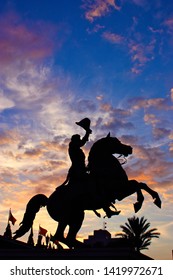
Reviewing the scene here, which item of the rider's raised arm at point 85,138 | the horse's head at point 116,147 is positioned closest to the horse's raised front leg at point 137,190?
the horse's head at point 116,147

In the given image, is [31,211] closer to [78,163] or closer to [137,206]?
[78,163]

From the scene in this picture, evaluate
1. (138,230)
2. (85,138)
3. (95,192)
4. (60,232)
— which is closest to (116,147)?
(85,138)

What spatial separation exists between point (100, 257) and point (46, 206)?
3.06 meters

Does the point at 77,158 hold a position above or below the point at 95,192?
above

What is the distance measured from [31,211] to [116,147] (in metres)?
3.30

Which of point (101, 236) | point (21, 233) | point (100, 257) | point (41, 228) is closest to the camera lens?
point (100, 257)

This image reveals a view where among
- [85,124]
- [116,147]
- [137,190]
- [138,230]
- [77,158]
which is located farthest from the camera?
[138,230]

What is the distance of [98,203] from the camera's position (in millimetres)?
12391

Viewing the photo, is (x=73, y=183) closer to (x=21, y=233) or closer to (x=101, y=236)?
(x=21, y=233)

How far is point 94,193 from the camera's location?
40.3 feet

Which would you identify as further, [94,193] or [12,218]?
[12,218]

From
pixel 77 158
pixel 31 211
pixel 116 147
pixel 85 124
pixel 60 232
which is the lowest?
pixel 60 232
